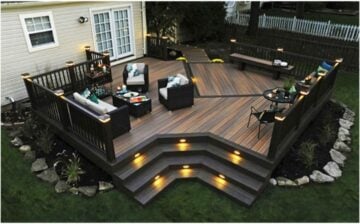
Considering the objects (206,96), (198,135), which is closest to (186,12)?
(206,96)

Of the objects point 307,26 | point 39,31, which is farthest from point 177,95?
point 307,26

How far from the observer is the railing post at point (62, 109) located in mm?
6254

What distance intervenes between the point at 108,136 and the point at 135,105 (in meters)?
1.88

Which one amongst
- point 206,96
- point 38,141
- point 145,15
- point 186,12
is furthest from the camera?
point 186,12

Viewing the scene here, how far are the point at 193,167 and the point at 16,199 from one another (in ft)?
12.3

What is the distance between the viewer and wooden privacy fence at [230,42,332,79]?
9.24 m

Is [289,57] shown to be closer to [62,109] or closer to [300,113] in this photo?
[300,113]

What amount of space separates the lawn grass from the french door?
19.4ft

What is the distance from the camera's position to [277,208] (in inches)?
218

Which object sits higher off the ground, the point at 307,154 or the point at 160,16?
the point at 160,16

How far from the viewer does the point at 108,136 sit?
213 inches

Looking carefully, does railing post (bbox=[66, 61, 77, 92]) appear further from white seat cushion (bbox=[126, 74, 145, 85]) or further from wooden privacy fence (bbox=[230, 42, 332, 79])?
wooden privacy fence (bbox=[230, 42, 332, 79])

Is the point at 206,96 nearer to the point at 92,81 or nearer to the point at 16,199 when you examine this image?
the point at 92,81

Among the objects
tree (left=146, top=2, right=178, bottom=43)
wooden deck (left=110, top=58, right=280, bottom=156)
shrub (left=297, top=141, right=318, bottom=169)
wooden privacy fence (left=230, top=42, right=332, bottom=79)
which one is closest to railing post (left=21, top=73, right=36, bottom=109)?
wooden deck (left=110, top=58, right=280, bottom=156)
